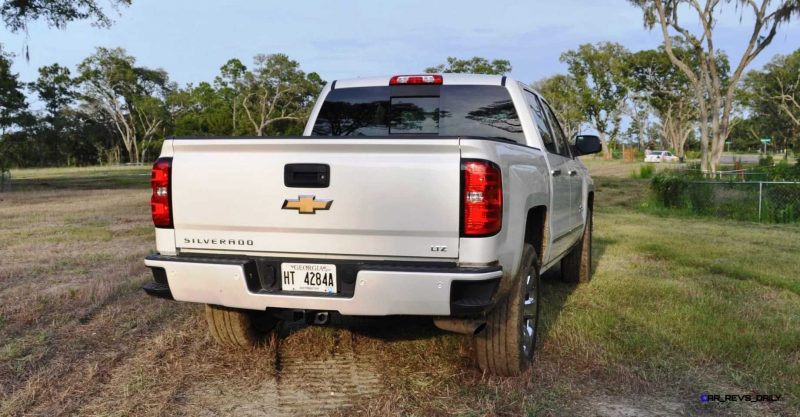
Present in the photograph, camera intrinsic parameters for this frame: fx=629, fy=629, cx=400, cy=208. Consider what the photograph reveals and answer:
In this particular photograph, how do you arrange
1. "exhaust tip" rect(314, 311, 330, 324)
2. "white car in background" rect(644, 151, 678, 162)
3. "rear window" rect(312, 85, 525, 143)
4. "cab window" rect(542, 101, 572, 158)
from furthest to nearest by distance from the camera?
"white car in background" rect(644, 151, 678, 162), "cab window" rect(542, 101, 572, 158), "rear window" rect(312, 85, 525, 143), "exhaust tip" rect(314, 311, 330, 324)

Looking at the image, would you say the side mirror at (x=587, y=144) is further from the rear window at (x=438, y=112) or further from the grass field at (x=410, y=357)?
the rear window at (x=438, y=112)

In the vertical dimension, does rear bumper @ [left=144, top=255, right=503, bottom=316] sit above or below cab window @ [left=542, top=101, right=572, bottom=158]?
below

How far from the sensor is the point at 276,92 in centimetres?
6275

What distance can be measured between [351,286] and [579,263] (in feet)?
12.5

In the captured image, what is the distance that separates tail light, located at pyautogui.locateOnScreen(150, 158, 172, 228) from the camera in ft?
11.1

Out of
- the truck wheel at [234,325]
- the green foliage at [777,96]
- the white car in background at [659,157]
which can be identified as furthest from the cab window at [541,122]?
the white car in background at [659,157]

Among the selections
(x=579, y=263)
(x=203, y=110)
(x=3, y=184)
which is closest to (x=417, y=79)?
(x=579, y=263)

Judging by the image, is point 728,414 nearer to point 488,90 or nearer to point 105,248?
point 488,90

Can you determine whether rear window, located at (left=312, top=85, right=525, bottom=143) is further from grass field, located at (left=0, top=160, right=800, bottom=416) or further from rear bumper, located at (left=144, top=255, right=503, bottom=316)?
rear bumper, located at (left=144, top=255, right=503, bottom=316)

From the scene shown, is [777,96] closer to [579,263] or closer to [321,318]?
[579,263]

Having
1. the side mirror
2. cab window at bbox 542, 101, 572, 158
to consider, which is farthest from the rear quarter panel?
the side mirror

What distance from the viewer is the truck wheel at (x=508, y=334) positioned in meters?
3.52

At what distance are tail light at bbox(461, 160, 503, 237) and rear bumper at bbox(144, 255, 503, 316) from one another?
202 mm

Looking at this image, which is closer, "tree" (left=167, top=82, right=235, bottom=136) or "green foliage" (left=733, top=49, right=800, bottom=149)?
"green foliage" (left=733, top=49, right=800, bottom=149)
